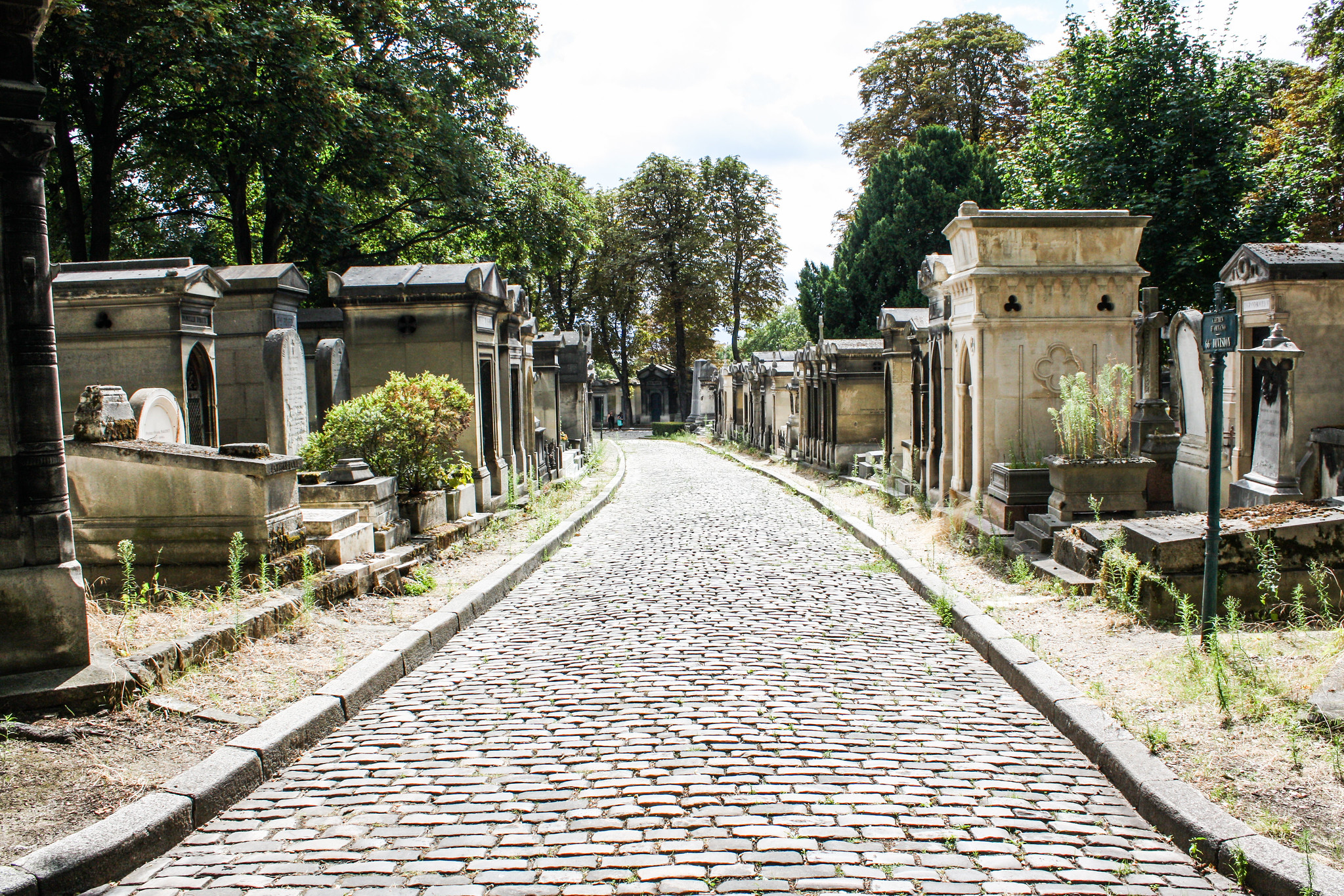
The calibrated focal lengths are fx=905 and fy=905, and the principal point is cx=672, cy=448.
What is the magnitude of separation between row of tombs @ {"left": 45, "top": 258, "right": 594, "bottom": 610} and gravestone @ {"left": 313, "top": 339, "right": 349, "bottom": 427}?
2cm

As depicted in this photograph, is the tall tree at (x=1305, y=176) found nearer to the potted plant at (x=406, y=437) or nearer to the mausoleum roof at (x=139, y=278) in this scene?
the potted plant at (x=406, y=437)

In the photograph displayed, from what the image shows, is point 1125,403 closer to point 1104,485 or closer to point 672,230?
point 1104,485

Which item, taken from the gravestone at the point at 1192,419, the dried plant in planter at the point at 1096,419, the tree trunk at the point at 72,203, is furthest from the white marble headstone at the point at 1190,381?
the tree trunk at the point at 72,203

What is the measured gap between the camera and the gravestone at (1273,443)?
8000mm

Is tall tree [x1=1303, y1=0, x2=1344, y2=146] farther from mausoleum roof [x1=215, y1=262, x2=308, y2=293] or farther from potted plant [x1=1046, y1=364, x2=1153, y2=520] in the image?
mausoleum roof [x1=215, y1=262, x2=308, y2=293]

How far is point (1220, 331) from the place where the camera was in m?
4.91

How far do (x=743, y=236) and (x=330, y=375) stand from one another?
42274 millimetres

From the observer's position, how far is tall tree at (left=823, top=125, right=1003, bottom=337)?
27.2m

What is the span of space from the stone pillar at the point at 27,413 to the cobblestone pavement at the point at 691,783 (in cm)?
140

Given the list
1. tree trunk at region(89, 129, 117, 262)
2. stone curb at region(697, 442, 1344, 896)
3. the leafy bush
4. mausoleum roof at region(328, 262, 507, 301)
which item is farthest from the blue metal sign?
tree trunk at region(89, 129, 117, 262)

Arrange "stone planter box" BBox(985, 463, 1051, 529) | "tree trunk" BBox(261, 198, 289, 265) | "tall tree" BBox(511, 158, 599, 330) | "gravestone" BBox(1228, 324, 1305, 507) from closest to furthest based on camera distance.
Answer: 1. "gravestone" BBox(1228, 324, 1305, 507)
2. "stone planter box" BBox(985, 463, 1051, 529)
3. "tree trunk" BBox(261, 198, 289, 265)
4. "tall tree" BBox(511, 158, 599, 330)

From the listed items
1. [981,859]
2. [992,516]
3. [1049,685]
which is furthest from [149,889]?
[992,516]

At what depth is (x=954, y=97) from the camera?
30.9 m

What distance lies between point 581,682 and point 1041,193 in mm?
18523
